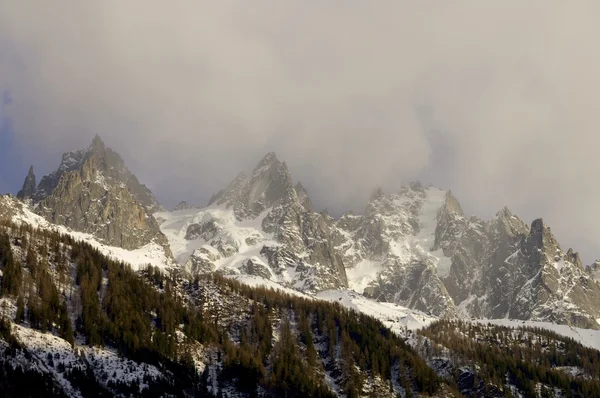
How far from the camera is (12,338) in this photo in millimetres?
183875

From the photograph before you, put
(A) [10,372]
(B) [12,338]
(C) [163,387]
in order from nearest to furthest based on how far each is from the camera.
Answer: (A) [10,372] → (B) [12,338] → (C) [163,387]

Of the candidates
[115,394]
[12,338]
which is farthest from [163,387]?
[12,338]

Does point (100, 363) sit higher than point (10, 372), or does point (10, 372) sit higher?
point (100, 363)

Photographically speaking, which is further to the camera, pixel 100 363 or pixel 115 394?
pixel 100 363

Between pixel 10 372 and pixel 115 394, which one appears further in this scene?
pixel 115 394

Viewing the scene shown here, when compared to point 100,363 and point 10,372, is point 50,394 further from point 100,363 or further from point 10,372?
point 100,363

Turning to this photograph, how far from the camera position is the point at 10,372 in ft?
536

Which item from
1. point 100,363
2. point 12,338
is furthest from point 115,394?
point 12,338

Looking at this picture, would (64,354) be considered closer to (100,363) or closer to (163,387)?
(100,363)

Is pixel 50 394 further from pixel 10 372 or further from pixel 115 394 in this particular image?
pixel 115 394

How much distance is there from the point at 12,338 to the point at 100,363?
26381 millimetres

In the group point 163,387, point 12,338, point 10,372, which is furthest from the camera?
point 163,387

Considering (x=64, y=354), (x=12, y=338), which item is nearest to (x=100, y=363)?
(x=64, y=354)

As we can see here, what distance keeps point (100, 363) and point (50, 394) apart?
33705 mm
